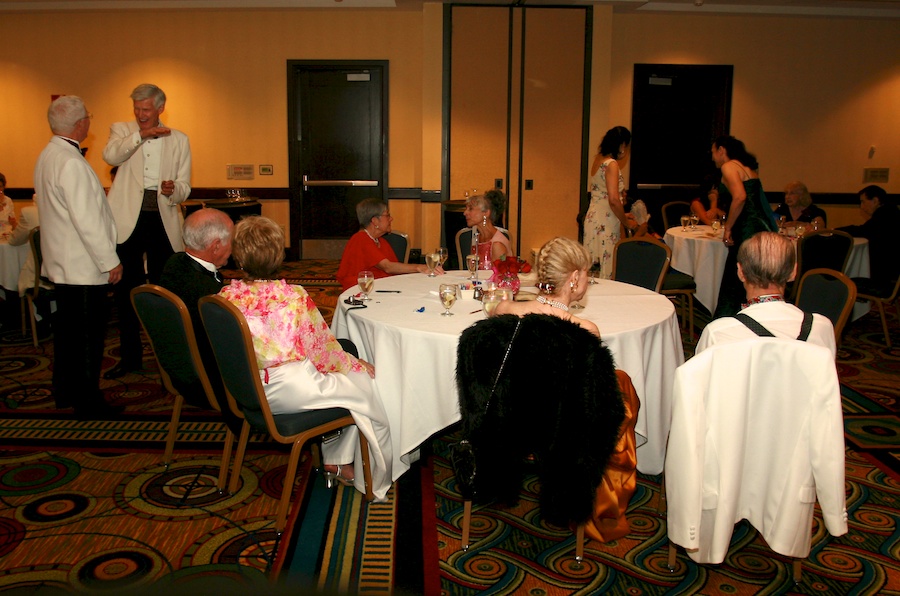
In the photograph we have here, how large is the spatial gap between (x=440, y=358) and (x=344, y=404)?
1.42 ft

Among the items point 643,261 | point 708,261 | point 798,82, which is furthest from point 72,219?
point 798,82

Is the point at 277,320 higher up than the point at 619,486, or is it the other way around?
the point at 277,320

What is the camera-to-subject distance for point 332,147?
9.67m

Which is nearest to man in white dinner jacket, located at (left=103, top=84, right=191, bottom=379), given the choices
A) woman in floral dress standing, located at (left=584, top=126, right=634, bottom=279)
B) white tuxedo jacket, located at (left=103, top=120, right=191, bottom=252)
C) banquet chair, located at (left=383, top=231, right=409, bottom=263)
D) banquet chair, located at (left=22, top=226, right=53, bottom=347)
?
white tuxedo jacket, located at (left=103, top=120, right=191, bottom=252)

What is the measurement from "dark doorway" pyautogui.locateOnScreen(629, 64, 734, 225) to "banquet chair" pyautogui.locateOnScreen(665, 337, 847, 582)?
758cm

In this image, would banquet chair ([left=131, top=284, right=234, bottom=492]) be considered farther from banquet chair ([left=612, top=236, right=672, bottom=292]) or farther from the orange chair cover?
banquet chair ([left=612, top=236, right=672, bottom=292])

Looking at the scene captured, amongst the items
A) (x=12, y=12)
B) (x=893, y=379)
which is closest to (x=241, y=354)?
(x=893, y=379)

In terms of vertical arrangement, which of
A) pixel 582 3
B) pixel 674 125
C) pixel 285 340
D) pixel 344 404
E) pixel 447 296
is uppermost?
pixel 582 3

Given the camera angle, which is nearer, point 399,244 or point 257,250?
point 257,250

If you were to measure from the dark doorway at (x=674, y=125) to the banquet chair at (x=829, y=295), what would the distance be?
6.14 metres

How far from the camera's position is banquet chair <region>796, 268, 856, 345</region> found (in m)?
3.29

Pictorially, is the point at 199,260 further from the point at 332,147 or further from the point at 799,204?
the point at 332,147

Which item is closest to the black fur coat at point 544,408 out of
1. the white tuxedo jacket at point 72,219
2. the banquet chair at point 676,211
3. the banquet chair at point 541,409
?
the banquet chair at point 541,409

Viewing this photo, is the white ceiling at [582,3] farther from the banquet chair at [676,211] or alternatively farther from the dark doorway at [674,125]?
the banquet chair at [676,211]
